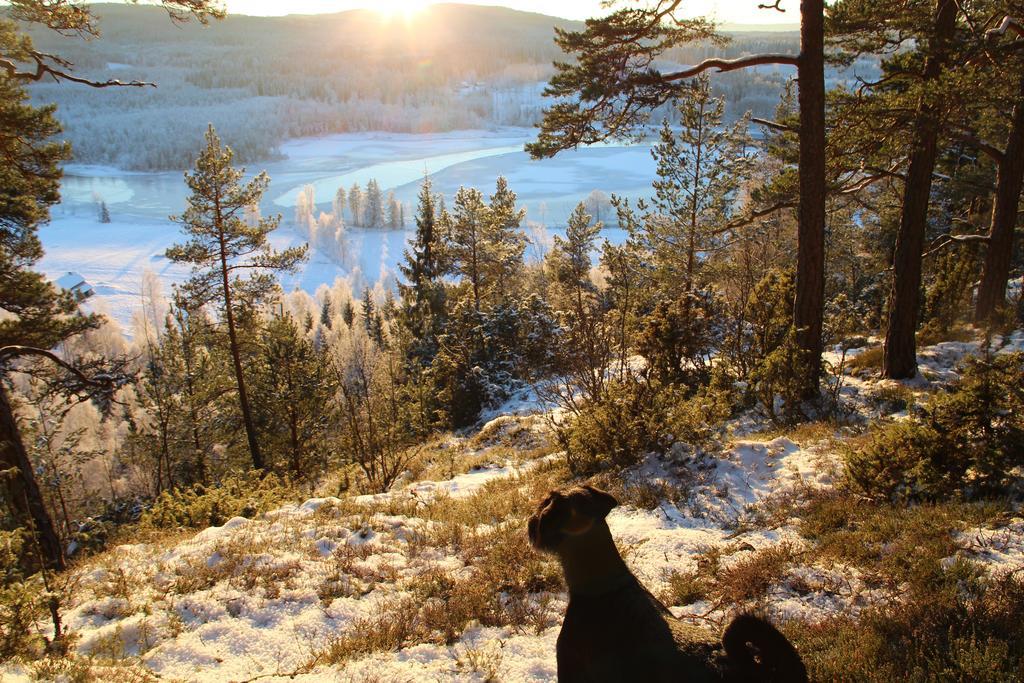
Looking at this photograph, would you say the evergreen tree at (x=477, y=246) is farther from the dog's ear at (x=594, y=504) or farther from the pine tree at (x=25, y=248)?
the dog's ear at (x=594, y=504)


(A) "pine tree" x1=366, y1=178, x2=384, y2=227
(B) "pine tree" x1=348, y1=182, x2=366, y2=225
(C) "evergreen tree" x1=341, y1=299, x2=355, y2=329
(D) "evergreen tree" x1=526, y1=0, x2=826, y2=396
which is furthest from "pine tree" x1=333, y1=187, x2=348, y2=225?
(D) "evergreen tree" x1=526, y1=0, x2=826, y2=396

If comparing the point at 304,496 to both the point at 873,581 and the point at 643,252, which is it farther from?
the point at 643,252

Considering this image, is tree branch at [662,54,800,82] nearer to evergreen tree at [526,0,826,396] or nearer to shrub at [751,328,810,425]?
evergreen tree at [526,0,826,396]

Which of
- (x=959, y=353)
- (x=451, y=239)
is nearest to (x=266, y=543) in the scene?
(x=959, y=353)

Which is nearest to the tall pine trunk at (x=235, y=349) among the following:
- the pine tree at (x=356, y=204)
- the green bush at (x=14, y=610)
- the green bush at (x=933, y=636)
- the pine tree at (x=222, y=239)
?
the pine tree at (x=222, y=239)

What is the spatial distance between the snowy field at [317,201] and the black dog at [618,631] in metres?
81.0

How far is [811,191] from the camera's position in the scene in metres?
7.85

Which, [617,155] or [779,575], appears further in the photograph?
[617,155]

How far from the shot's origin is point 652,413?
7.62m

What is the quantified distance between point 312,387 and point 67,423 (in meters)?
47.0

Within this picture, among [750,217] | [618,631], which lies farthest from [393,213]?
[618,631]

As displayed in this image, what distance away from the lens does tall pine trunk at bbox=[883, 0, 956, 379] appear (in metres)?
8.02

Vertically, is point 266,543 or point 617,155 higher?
point 617,155

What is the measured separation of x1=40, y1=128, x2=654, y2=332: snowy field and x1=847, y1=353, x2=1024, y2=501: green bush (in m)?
78.2
